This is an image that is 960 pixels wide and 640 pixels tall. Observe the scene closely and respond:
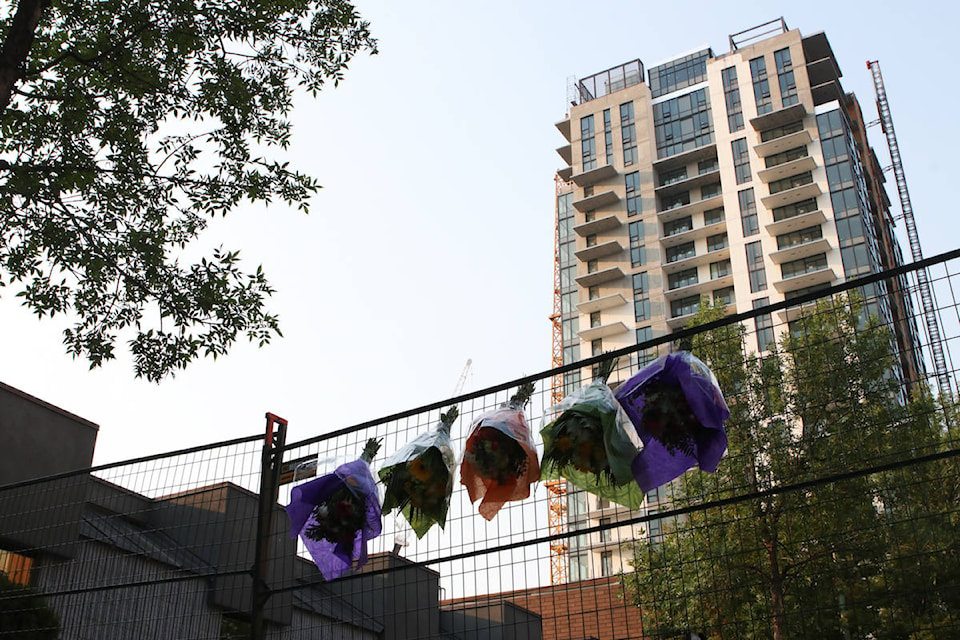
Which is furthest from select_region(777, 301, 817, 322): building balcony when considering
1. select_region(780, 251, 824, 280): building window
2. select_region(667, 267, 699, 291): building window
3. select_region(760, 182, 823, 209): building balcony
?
select_region(667, 267, 699, 291): building window

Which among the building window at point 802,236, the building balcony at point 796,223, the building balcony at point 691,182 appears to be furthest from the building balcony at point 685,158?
the building window at point 802,236

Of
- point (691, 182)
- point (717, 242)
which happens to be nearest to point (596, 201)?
point (691, 182)

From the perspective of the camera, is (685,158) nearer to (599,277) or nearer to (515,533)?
(599,277)

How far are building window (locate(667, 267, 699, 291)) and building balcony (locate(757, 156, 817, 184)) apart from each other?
665 cm

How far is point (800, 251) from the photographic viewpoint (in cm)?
4459

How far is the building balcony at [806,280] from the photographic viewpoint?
142 feet

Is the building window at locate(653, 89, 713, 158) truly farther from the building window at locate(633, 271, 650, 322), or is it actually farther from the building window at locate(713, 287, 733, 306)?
the building window at locate(713, 287, 733, 306)

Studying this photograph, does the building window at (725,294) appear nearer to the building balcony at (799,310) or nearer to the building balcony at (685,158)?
the building balcony at (685,158)

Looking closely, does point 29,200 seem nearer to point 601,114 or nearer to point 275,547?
point 275,547

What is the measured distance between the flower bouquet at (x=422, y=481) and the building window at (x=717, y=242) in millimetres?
46303

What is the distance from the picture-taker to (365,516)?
180 inches

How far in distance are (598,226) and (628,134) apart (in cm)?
682

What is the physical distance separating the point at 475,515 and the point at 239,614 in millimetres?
1733

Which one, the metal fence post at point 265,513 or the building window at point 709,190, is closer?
the metal fence post at point 265,513
